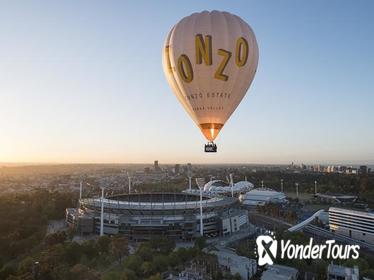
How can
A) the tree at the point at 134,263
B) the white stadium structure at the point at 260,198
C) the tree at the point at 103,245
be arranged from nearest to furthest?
the tree at the point at 134,263 → the tree at the point at 103,245 → the white stadium structure at the point at 260,198


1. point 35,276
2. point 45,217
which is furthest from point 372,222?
point 45,217

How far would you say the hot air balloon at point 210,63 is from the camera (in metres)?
20.9

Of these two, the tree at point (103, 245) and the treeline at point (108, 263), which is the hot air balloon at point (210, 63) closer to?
the treeline at point (108, 263)

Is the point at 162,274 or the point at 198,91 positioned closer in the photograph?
the point at 198,91

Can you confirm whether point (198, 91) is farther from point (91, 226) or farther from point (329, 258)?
point (91, 226)

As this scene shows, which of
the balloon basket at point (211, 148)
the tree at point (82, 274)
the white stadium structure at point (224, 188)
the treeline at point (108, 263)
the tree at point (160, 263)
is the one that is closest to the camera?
the balloon basket at point (211, 148)

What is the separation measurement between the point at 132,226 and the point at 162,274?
63.0ft

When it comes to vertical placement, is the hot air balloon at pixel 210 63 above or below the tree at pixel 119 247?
above

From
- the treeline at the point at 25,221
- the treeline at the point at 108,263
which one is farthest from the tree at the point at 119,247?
the treeline at the point at 25,221

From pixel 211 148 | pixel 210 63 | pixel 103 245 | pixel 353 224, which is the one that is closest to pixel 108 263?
pixel 103 245

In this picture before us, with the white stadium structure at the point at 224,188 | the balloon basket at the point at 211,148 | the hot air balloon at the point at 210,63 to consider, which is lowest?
the white stadium structure at the point at 224,188

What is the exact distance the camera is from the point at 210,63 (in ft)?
68.5

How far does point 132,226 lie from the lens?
148 ft

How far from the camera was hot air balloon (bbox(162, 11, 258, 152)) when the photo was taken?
2086cm
